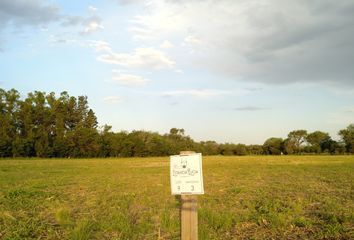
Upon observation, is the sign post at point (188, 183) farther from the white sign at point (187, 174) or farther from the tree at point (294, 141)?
the tree at point (294, 141)

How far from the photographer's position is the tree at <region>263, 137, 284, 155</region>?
379ft

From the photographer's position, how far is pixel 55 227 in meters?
7.60

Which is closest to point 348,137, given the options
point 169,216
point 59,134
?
point 59,134

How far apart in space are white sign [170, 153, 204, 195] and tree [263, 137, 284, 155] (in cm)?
11505

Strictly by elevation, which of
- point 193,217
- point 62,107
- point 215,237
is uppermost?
point 62,107

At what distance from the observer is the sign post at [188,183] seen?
465 cm

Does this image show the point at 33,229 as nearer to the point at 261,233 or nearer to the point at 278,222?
the point at 261,233

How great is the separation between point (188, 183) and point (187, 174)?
0.40 ft

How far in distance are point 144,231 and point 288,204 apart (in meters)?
4.36

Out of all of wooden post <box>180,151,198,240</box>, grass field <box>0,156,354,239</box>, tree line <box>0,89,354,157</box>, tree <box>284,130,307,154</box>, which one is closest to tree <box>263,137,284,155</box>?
tree <box>284,130,307,154</box>

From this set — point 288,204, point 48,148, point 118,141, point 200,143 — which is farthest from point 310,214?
point 200,143

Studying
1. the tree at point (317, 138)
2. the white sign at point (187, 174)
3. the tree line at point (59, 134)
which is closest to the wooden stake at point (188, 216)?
the white sign at point (187, 174)

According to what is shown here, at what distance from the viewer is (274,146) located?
116 meters

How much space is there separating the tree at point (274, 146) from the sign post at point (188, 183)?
11480 centimetres
